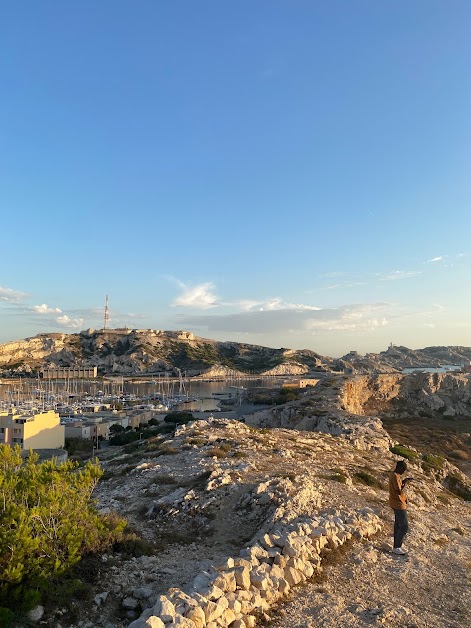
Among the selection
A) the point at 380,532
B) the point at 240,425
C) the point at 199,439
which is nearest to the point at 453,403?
the point at 240,425

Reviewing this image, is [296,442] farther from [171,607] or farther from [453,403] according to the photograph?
[453,403]

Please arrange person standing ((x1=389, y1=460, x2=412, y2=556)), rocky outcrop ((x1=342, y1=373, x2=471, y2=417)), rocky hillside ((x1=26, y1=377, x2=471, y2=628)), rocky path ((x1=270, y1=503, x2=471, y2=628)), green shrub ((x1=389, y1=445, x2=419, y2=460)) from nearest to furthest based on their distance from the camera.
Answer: rocky hillside ((x1=26, y1=377, x2=471, y2=628))
rocky path ((x1=270, y1=503, x2=471, y2=628))
person standing ((x1=389, y1=460, x2=412, y2=556))
green shrub ((x1=389, y1=445, x2=419, y2=460))
rocky outcrop ((x1=342, y1=373, x2=471, y2=417))

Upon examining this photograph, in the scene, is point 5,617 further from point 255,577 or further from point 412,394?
point 412,394

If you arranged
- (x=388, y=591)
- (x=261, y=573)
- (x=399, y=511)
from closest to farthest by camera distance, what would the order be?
(x=261, y=573)
(x=388, y=591)
(x=399, y=511)

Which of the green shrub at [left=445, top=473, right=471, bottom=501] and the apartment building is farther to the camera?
the apartment building

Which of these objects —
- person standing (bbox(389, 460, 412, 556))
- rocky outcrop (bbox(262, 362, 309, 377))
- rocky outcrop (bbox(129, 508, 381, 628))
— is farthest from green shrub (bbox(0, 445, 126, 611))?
rocky outcrop (bbox(262, 362, 309, 377))

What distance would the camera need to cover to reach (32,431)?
42000 millimetres

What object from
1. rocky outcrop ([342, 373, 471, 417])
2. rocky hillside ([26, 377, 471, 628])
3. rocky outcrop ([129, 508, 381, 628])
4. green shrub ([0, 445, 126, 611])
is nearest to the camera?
rocky outcrop ([129, 508, 381, 628])

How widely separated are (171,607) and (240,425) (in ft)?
67.0

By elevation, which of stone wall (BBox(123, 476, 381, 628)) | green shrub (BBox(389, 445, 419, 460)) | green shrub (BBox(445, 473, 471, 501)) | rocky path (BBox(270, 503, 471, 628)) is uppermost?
stone wall (BBox(123, 476, 381, 628))

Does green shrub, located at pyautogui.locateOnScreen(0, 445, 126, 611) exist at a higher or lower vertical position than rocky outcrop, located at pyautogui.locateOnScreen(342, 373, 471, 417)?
higher

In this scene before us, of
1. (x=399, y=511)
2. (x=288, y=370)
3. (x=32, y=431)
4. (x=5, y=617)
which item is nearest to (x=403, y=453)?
(x=399, y=511)

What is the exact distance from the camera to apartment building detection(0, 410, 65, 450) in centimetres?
4125

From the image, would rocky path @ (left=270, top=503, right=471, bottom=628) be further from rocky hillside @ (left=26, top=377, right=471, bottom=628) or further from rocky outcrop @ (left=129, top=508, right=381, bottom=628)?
rocky outcrop @ (left=129, top=508, right=381, bottom=628)
